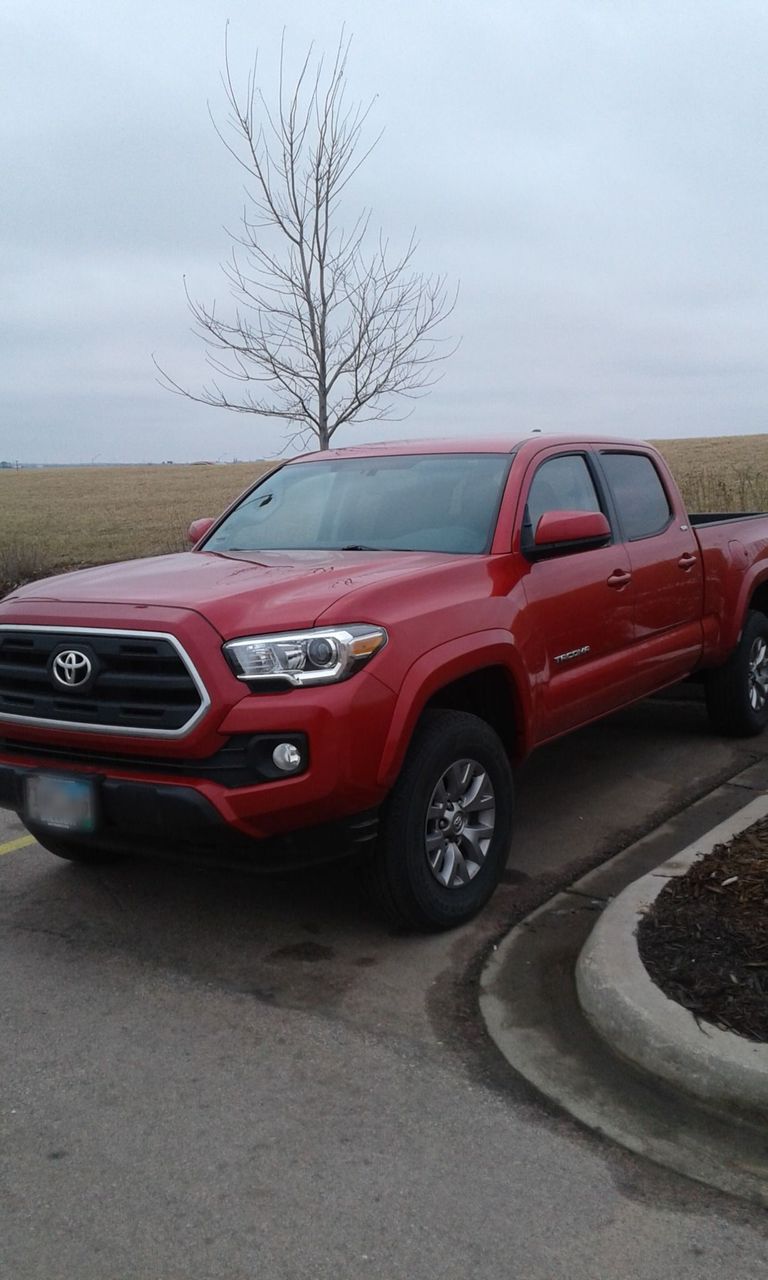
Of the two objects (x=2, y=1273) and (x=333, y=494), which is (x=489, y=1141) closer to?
(x=2, y=1273)

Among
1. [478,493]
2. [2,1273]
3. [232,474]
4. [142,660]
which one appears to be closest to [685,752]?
[478,493]

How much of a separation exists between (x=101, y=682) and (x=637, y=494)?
331cm

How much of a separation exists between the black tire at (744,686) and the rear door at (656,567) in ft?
1.86

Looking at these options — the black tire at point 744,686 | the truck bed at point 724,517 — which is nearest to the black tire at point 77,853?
the black tire at point 744,686

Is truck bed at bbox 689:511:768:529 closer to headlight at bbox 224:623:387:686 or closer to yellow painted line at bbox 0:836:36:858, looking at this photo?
headlight at bbox 224:623:387:686

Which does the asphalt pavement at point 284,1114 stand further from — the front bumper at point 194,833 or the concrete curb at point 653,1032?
the front bumper at point 194,833

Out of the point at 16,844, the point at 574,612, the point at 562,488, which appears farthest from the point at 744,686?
the point at 16,844

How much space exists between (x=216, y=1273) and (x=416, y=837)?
1.73m

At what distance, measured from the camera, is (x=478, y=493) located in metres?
5.07

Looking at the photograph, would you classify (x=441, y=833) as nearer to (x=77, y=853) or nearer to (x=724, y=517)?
(x=77, y=853)

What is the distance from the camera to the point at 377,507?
529 cm

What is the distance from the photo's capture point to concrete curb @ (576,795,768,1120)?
122 inches

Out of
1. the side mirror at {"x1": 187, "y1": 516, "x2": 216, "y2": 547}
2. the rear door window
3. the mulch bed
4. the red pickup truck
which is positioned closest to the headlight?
the red pickup truck

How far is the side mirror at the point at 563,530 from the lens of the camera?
4.71 m
